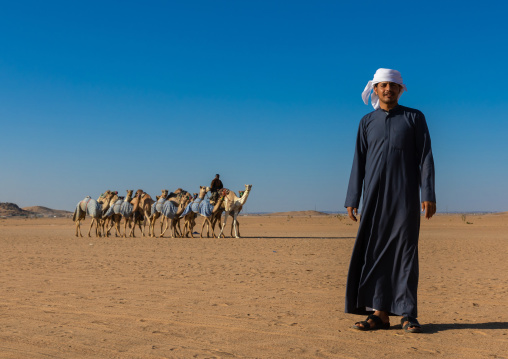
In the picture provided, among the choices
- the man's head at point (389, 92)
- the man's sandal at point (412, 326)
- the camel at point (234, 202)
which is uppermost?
the man's head at point (389, 92)

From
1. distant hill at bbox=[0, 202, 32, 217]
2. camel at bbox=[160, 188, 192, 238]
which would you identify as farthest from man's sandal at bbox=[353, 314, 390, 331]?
distant hill at bbox=[0, 202, 32, 217]

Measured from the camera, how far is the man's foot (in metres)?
5.55

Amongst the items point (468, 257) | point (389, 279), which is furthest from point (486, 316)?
point (468, 257)

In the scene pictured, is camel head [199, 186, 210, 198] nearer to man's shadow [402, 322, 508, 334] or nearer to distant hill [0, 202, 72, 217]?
man's shadow [402, 322, 508, 334]

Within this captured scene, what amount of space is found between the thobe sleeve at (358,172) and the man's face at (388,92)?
0.35 meters

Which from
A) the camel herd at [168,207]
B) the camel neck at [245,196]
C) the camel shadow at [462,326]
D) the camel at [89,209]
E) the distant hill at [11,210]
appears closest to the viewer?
the camel shadow at [462,326]

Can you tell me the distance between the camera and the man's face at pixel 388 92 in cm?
590

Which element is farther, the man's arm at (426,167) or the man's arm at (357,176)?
the man's arm at (357,176)

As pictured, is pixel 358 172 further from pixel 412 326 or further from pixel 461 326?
pixel 461 326

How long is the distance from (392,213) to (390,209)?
4cm

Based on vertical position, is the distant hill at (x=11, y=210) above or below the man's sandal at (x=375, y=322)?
above

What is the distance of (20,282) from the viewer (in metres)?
9.24

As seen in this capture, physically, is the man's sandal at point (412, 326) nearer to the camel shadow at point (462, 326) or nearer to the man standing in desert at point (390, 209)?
the man standing in desert at point (390, 209)

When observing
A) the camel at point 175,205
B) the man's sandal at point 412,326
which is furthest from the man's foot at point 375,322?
the camel at point 175,205
